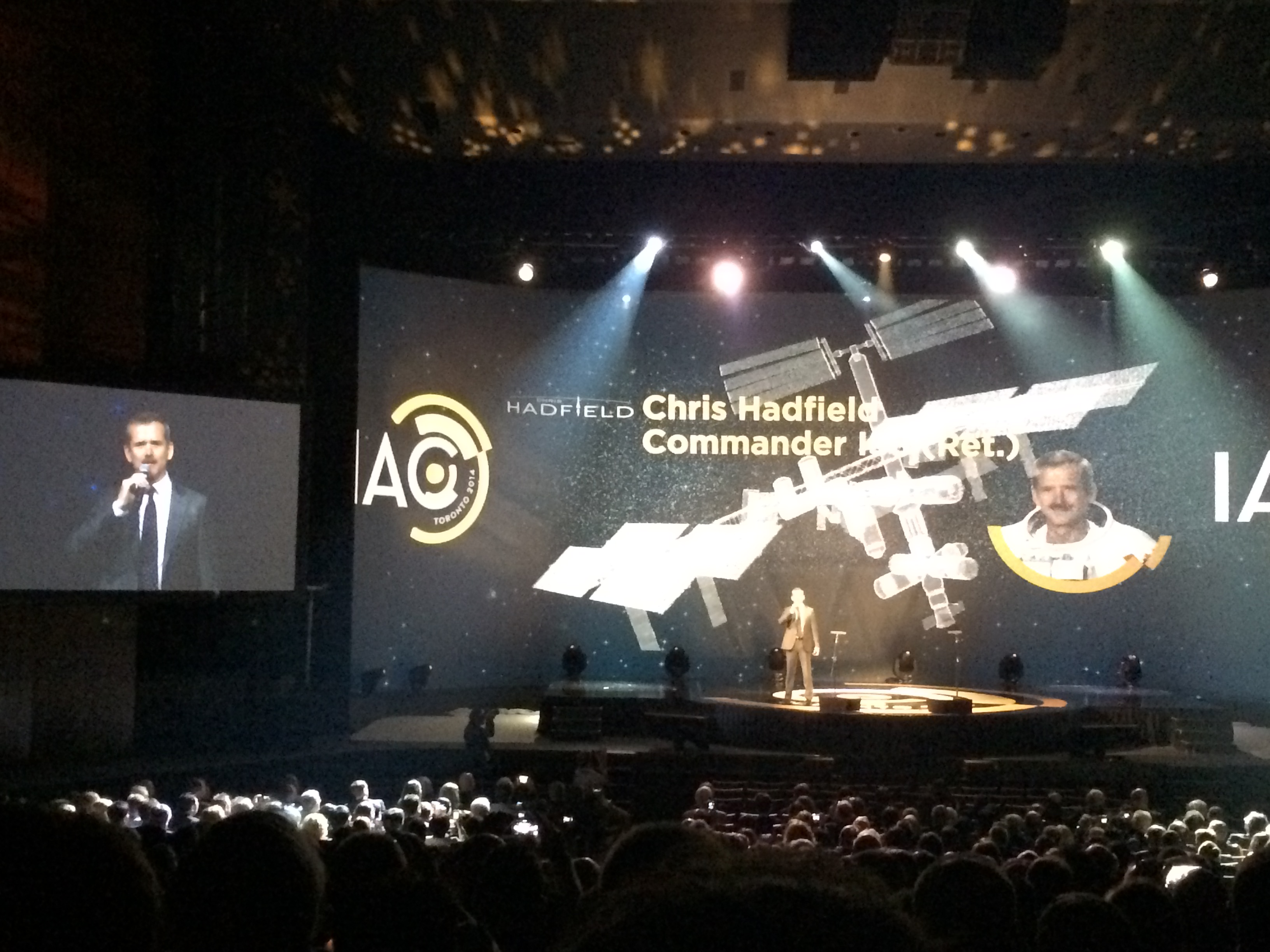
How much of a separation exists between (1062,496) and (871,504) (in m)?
2.23

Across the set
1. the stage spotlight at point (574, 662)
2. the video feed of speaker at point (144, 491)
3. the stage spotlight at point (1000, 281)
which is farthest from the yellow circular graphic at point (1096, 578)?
the video feed of speaker at point (144, 491)

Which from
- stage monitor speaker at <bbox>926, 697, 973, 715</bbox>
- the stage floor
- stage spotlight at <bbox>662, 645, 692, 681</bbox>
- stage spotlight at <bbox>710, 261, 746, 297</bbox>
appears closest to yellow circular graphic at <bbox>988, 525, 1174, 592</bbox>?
the stage floor

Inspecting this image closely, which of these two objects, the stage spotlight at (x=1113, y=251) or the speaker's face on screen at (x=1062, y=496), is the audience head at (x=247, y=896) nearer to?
the stage spotlight at (x=1113, y=251)

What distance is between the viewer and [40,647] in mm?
8812

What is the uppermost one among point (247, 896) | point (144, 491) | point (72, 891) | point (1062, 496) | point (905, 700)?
point (1062, 496)

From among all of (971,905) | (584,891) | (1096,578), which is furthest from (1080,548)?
(971,905)

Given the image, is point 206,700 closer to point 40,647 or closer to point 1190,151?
point 40,647

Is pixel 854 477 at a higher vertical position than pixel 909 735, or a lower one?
higher

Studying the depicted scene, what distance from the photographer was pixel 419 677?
12.5 metres

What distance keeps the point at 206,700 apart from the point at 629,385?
20.8 feet

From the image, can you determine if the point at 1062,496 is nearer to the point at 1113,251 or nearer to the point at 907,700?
the point at 1113,251

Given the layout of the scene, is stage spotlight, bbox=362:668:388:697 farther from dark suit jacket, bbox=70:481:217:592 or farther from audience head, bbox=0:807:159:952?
audience head, bbox=0:807:159:952

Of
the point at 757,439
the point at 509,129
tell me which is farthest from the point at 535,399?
the point at 509,129

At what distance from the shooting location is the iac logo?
12969mm
